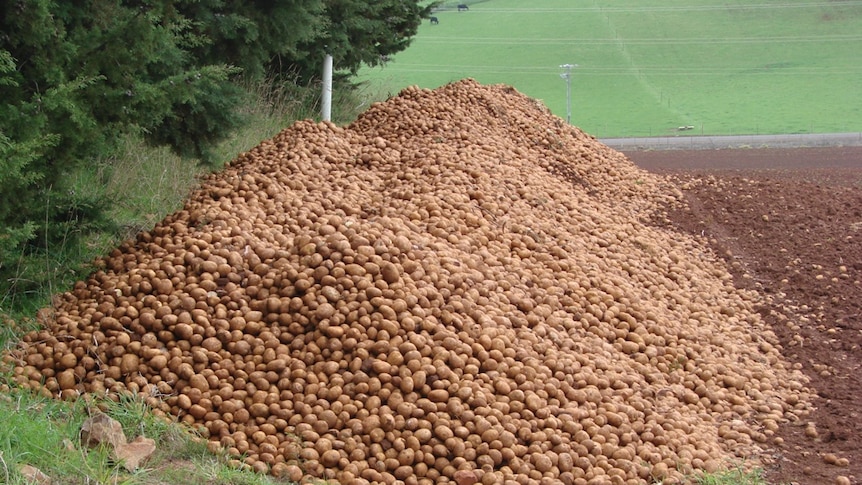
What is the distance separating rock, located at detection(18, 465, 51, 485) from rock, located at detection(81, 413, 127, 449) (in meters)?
0.34

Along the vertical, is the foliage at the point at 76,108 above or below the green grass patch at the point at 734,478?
above

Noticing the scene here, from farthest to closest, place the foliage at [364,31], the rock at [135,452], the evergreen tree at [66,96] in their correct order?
the foliage at [364,31] < the evergreen tree at [66,96] < the rock at [135,452]

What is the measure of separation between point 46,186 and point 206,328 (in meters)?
1.12

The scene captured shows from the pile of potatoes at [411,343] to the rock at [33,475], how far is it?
0.80 m

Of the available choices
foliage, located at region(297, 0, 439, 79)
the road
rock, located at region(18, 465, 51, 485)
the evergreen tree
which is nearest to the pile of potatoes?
the evergreen tree

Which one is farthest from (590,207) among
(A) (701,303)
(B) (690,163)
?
(B) (690,163)

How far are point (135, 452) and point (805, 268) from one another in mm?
4734

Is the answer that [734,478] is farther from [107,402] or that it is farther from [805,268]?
[805,268]

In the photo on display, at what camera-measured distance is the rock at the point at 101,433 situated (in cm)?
292

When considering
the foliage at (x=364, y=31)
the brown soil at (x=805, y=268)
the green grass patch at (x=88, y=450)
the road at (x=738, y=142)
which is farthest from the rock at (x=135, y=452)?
the road at (x=738, y=142)

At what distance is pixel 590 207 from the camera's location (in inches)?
255

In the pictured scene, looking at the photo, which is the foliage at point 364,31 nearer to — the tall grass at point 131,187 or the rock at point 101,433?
the tall grass at point 131,187

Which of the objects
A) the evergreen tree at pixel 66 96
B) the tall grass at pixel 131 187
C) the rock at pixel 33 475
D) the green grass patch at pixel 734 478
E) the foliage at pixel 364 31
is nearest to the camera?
the rock at pixel 33 475

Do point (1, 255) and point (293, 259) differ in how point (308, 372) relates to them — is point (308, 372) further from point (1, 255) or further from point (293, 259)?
point (1, 255)
